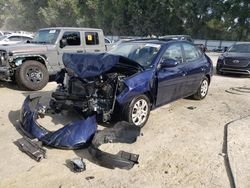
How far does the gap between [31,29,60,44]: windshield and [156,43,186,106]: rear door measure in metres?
4.28

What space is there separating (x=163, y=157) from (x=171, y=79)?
2.13 meters

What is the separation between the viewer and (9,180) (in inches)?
148

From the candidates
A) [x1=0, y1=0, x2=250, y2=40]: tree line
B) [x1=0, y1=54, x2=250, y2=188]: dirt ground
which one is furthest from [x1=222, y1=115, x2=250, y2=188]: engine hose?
[x1=0, y1=0, x2=250, y2=40]: tree line

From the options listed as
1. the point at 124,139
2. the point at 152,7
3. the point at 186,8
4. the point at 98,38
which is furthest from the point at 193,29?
the point at 124,139

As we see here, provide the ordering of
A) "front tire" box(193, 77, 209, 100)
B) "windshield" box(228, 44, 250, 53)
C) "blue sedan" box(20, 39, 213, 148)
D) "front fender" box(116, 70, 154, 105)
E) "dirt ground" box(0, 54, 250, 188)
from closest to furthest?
"dirt ground" box(0, 54, 250, 188) < "blue sedan" box(20, 39, 213, 148) < "front fender" box(116, 70, 154, 105) < "front tire" box(193, 77, 209, 100) < "windshield" box(228, 44, 250, 53)

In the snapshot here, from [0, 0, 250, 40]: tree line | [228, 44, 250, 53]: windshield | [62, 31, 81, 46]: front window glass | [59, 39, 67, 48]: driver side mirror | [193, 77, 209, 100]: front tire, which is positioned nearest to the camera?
[193, 77, 209, 100]: front tire

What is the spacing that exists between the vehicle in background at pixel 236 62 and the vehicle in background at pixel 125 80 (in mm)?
6708

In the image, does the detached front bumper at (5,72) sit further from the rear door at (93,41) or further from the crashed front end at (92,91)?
the crashed front end at (92,91)

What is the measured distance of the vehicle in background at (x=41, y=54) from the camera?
332 inches

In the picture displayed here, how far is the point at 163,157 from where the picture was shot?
4.50 metres

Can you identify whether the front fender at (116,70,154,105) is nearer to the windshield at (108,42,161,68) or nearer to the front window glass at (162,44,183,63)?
the windshield at (108,42,161,68)

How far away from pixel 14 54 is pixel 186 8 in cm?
3141

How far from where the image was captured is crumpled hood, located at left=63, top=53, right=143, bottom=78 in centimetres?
535

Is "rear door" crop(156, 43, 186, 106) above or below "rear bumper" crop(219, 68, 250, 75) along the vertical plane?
above
